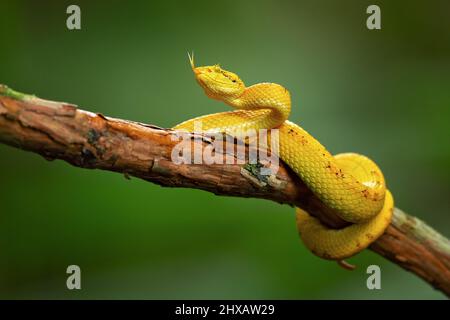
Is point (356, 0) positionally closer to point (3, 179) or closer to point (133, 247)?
point (133, 247)

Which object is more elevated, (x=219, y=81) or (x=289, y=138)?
(x=219, y=81)

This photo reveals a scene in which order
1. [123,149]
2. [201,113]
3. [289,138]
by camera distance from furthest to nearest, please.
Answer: [201,113] → [289,138] → [123,149]

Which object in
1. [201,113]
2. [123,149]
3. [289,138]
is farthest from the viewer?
[201,113]

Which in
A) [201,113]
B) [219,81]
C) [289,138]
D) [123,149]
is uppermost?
[201,113]

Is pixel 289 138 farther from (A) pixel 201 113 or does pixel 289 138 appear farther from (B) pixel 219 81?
(A) pixel 201 113

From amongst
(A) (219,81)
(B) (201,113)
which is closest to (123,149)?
(A) (219,81)

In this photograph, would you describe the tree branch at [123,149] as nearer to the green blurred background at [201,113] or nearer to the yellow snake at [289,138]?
the yellow snake at [289,138]

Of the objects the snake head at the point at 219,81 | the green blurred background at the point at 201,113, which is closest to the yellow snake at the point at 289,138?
the snake head at the point at 219,81
